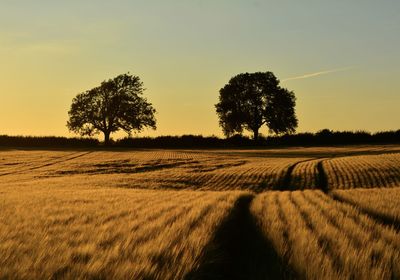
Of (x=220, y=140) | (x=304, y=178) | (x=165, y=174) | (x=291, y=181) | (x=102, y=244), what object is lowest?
(x=291, y=181)

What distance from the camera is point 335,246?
337 inches

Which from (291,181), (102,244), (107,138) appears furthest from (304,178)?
(107,138)

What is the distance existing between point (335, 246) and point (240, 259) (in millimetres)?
1426

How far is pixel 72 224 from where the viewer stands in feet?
36.2

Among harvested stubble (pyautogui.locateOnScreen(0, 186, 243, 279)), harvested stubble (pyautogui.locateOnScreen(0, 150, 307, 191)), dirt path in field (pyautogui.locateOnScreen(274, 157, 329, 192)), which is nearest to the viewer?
harvested stubble (pyautogui.locateOnScreen(0, 186, 243, 279))

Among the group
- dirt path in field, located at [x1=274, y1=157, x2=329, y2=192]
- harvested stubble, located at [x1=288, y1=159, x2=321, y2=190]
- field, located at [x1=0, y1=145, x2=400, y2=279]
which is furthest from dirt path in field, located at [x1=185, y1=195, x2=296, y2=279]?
harvested stubble, located at [x1=288, y1=159, x2=321, y2=190]

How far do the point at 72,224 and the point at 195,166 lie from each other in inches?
1735

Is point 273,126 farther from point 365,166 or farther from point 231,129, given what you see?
point 365,166

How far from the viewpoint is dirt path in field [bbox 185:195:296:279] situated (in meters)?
7.23

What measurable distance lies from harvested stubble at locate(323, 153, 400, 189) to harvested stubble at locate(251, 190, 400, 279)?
84.9 feet

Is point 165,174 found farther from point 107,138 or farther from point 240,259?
point 107,138

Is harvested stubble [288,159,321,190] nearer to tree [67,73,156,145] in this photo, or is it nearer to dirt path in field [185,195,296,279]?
dirt path in field [185,195,296,279]

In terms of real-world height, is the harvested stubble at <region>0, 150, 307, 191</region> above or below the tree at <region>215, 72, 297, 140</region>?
below

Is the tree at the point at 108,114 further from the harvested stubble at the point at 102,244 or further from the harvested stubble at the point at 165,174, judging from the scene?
the harvested stubble at the point at 102,244
